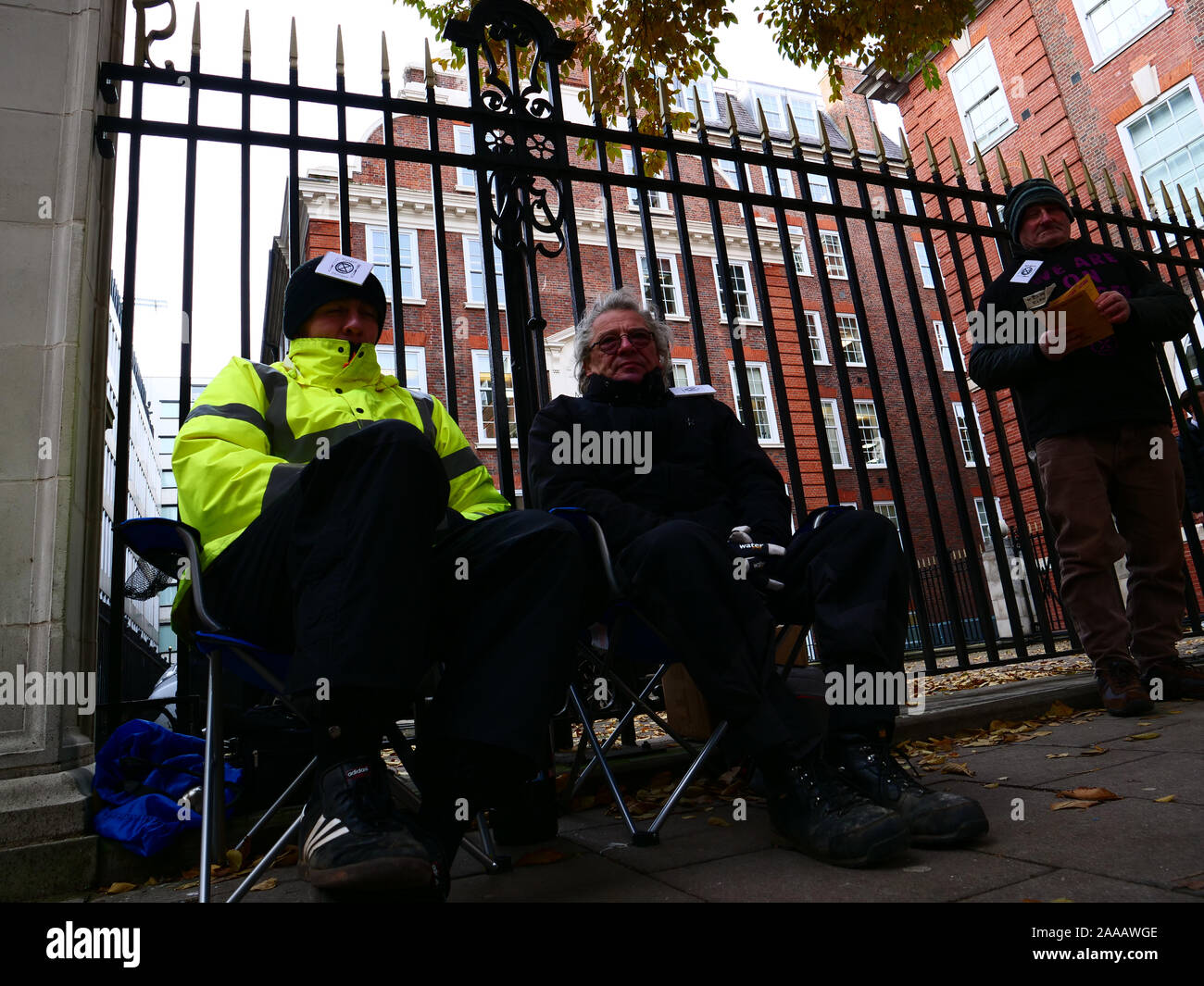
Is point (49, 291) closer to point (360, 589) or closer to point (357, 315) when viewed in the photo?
point (357, 315)

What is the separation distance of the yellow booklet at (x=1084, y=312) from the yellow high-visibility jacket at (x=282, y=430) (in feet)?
8.95

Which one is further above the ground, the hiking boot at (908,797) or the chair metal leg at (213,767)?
the chair metal leg at (213,767)

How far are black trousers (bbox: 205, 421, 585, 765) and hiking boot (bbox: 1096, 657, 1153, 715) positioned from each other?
114 inches

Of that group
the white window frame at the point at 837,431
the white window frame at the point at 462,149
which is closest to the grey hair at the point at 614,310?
the white window frame at the point at 462,149

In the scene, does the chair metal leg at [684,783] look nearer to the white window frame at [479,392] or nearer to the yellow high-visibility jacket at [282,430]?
the yellow high-visibility jacket at [282,430]

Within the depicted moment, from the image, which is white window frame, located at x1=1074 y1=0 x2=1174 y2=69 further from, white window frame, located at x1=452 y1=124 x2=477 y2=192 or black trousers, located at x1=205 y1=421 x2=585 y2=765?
black trousers, located at x1=205 y1=421 x2=585 y2=765

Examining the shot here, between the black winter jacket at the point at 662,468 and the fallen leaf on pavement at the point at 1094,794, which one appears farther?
the black winter jacket at the point at 662,468

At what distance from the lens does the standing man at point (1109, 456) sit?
143 inches

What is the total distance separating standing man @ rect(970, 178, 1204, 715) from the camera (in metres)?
3.62

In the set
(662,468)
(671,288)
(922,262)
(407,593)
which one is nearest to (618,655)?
(662,468)

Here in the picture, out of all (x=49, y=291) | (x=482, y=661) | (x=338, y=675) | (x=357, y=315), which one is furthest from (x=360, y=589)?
(x=49, y=291)

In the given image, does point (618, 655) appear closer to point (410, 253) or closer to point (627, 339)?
point (627, 339)
